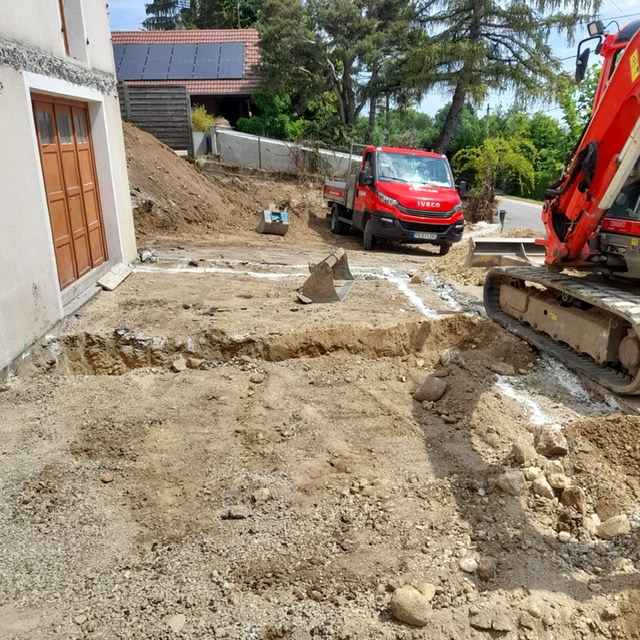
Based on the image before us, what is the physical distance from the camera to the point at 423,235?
41.2 feet

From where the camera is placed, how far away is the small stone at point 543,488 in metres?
3.88

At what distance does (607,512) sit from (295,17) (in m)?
23.3

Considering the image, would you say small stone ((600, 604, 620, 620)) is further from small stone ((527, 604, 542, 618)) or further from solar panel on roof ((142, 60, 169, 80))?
solar panel on roof ((142, 60, 169, 80))

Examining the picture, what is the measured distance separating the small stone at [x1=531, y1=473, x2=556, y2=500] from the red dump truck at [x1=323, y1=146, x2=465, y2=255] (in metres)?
9.07

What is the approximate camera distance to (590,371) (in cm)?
559

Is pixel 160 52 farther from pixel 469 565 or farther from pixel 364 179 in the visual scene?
pixel 469 565

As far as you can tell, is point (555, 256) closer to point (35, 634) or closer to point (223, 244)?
point (35, 634)

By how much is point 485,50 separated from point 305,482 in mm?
21316

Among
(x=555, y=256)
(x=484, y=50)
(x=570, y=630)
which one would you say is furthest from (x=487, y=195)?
(x=570, y=630)

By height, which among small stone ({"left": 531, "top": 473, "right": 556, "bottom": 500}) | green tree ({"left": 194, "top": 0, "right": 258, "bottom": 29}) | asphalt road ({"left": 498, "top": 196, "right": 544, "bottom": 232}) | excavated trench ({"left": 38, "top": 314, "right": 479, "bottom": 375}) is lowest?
asphalt road ({"left": 498, "top": 196, "right": 544, "bottom": 232})

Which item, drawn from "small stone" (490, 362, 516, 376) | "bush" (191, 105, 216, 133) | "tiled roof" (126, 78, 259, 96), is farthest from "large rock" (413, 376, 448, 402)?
"tiled roof" (126, 78, 259, 96)

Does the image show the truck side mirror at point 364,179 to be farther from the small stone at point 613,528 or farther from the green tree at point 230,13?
the green tree at point 230,13

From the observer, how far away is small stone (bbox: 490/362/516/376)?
586cm

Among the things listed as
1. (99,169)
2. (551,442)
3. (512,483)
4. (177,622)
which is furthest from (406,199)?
(177,622)
